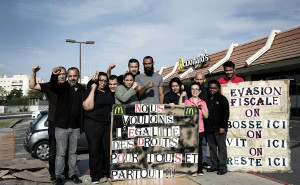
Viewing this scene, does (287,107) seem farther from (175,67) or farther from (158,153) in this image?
(175,67)

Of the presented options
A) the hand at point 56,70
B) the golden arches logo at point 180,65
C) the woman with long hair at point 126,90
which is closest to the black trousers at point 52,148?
the hand at point 56,70

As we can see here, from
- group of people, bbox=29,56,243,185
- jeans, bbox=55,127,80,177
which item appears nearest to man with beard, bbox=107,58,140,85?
group of people, bbox=29,56,243,185

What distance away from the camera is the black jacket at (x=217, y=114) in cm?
571

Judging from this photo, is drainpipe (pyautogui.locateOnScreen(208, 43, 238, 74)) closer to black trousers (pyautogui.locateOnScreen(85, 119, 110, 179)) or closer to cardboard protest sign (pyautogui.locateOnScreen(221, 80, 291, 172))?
cardboard protest sign (pyautogui.locateOnScreen(221, 80, 291, 172))

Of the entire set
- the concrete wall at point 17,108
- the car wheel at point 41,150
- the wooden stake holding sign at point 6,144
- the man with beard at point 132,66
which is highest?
the man with beard at point 132,66

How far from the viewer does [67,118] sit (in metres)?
5.07

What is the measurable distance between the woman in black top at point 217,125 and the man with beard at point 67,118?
109 inches

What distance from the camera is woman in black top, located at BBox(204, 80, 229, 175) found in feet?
18.8

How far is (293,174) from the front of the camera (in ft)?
19.4

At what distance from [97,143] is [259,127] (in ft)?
11.5

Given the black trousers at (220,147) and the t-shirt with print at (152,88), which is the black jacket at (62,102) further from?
the black trousers at (220,147)

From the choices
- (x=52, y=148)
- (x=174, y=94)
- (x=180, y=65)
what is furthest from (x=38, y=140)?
(x=180, y=65)

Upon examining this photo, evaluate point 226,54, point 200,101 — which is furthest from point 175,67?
point 200,101

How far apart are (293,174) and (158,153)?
120 inches
